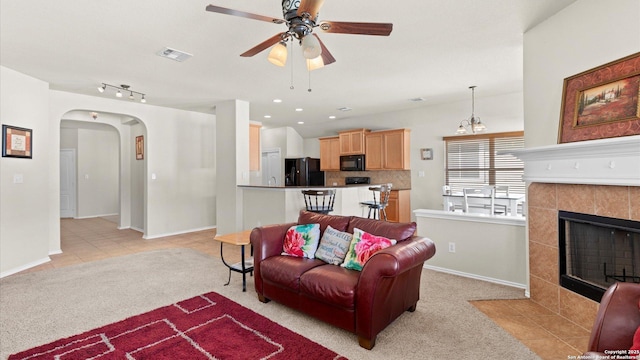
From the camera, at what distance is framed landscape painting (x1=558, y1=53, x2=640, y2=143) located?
2096 millimetres

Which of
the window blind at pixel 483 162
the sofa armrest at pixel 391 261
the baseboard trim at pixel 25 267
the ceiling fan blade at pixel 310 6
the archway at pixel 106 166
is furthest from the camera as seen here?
the archway at pixel 106 166

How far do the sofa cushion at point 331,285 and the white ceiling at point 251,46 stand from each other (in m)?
2.14

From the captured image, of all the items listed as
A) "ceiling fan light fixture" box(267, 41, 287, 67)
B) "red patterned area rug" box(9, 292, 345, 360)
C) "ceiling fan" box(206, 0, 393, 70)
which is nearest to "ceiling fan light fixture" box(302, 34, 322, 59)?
"ceiling fan" box(206, 0, 393, 70)

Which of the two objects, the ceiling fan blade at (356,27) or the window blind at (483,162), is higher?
the ceiling fan blade at (356,27)

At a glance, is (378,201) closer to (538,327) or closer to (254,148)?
(254,148)

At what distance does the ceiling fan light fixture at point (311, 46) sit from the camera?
200cm

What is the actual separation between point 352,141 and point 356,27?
539 cm

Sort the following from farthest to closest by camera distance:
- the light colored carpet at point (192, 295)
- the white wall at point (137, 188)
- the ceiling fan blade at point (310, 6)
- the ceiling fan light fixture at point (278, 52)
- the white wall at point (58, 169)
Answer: the white wall at point (137, 188) < the white wall at point (58, 169) < the ceiling fan light fixture at point (278, 52) < the light colored carpet at point (192, 295) < the ceiling fan blade at point (310, 6)

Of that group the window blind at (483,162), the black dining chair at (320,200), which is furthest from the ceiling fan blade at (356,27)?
Result: the window blind at (483,162)

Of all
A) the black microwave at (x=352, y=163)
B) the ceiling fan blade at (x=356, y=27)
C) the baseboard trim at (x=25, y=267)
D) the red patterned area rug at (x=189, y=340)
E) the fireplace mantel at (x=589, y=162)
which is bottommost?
the red patterned area rug at (x=189, y=340)

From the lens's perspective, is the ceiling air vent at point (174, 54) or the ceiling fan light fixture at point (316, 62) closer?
the ceiling fan light fixture at point (316, 62)

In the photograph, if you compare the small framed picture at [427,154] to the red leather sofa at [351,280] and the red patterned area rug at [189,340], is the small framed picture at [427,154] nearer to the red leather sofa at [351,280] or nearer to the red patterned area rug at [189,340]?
the red leather sofa at [351,280]

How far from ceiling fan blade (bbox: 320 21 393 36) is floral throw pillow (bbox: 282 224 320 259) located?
179 centimetres

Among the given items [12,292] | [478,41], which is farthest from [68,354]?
[478,41]
